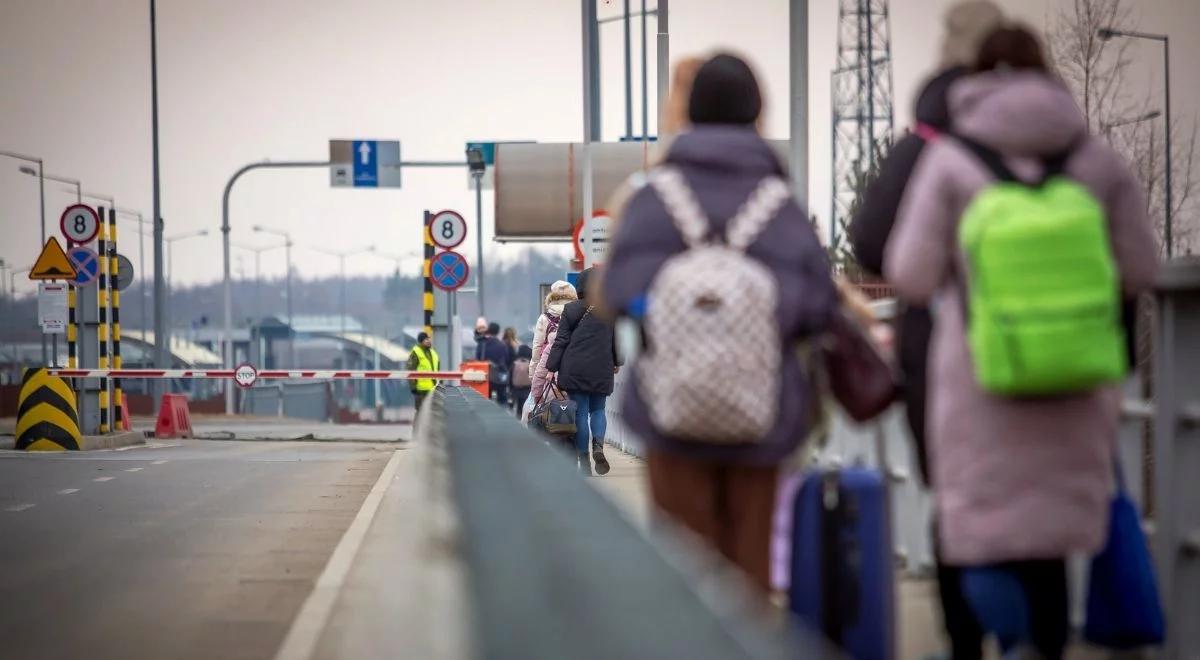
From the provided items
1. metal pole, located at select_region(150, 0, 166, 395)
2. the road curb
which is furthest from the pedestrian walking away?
metal pole, located at select_region(150, 0, 166, 395)

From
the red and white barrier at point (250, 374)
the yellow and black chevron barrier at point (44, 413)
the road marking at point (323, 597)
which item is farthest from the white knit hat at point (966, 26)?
the red and white barrier at point (250, 374)

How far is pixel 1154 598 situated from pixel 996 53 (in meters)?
1.48

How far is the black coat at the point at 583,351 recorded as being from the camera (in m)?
14.5

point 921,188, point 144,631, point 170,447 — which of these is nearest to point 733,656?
point 921,188

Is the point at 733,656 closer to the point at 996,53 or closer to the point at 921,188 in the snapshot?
the point at 921,188

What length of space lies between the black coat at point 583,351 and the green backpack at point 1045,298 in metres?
10.1

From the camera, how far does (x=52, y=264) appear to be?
25.8 meters

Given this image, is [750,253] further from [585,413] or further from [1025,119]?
[585,413]

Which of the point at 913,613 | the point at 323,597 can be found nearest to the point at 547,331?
the point at 323,597

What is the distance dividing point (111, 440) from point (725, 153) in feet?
77.2

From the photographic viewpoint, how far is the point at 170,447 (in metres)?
27.2

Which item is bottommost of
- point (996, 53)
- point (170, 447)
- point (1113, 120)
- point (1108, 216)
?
point (170, 447)

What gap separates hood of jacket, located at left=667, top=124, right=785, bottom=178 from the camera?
191 inches

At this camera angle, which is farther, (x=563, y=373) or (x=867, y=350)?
(x=563, y=373)
